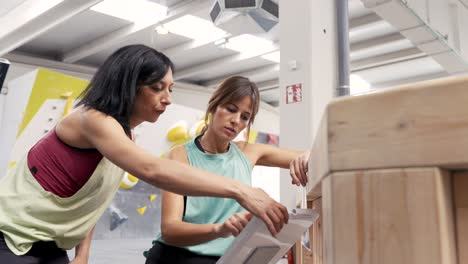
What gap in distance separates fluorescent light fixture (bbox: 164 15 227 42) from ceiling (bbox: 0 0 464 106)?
0.14 meters

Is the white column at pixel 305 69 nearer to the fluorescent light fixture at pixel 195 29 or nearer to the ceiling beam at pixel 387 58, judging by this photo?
the fluorescent light fixture at pixel 195 29

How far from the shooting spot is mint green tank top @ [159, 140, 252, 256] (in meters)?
1.22

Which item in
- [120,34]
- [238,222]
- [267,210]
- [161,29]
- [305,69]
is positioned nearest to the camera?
[267,210]

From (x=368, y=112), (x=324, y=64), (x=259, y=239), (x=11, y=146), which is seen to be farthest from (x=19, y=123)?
(x=368, y=112)

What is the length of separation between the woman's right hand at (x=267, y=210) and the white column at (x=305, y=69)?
66.6 inches

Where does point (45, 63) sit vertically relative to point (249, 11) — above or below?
above

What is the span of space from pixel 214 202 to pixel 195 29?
14.6 feet

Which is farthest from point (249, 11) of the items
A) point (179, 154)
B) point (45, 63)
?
point (45, 63)

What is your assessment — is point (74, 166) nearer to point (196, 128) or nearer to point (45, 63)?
point (196, 128)

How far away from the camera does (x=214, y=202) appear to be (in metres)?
1.25

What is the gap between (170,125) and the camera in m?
4.45

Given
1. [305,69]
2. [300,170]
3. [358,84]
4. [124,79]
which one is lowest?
[300,170]

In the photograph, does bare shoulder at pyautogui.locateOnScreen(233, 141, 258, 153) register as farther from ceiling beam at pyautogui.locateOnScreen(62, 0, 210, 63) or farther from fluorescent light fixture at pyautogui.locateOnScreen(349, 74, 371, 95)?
fluorescent light fixture at pyautogui.locateOnScreen(349, 74, 371, 95)

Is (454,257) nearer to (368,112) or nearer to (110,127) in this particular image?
(368,112)
